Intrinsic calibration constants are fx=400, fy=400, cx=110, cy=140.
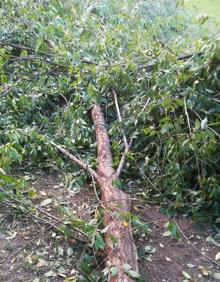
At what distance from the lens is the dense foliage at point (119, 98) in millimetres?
2430

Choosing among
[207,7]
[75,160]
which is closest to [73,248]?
[75,160]

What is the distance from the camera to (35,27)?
12.8 feet

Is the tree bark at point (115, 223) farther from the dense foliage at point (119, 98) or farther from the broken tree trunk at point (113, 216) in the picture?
the dense foliage at point (119, 98)

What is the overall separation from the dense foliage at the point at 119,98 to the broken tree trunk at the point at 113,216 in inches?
3.5

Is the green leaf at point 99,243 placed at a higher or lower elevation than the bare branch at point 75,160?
lower

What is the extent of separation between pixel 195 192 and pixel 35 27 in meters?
2.42

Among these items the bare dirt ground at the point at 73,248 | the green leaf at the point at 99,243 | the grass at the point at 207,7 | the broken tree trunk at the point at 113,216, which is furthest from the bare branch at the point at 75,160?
the grass at the point at 207,7

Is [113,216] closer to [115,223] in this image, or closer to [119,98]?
[115,223]

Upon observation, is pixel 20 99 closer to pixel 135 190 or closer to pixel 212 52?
pixel 135 190

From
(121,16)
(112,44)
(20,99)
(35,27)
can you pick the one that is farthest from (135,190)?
(121,16)

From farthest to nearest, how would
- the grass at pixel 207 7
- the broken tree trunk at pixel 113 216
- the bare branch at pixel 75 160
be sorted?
the grass at pixel 207 7
the bare branch at pixel 75 160
the broken tree trunk at pixel 113 216

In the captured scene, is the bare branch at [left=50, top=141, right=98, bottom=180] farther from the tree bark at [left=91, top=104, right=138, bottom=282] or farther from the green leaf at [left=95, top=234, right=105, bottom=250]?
the green leaf at [left=95, top=234, right=105, bottom=250]

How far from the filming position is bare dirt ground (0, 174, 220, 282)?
1.96 meters

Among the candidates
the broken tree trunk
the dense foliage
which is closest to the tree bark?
the broken tree trunk
